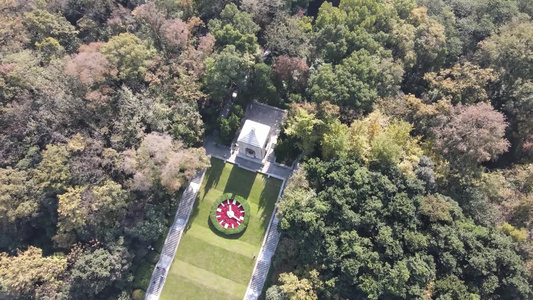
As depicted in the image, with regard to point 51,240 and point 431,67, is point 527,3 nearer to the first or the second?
point 431,67

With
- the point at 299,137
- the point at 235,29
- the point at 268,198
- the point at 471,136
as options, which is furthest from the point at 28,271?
the point at 471,136

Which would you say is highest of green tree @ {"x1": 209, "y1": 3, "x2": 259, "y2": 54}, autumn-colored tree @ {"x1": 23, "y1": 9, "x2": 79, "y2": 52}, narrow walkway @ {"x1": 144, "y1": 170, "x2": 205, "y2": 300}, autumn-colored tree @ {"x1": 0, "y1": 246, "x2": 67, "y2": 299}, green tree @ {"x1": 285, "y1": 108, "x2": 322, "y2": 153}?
green tree @ {"x1": 209, "y1": 3, "x2": 259, "y2": 54}

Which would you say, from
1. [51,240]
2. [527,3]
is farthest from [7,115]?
[527,3]

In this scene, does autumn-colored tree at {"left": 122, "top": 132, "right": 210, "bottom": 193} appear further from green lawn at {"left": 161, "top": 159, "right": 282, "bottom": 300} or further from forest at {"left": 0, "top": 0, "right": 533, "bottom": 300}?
green lawn at {"left": 161, "top": 159, "right": 282, "bottom": 300}

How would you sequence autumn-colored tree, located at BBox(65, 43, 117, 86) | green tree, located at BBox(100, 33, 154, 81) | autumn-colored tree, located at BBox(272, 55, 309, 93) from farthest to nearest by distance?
autumn-colored tree, located at BBox(272, 55, 309, 93), green tree, located at BBox(100, 33, 154, 81), autumn-colored tree, located at BBox(65, 43, 117, 86)

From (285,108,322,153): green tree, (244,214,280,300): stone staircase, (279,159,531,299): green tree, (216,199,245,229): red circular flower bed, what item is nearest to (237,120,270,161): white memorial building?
(285,108,322,153): green tree

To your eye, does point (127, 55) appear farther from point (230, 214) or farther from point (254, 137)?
point (230, 214)

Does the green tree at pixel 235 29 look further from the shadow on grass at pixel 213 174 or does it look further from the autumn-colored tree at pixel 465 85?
the autumn-colored tree at pixel 465 85
